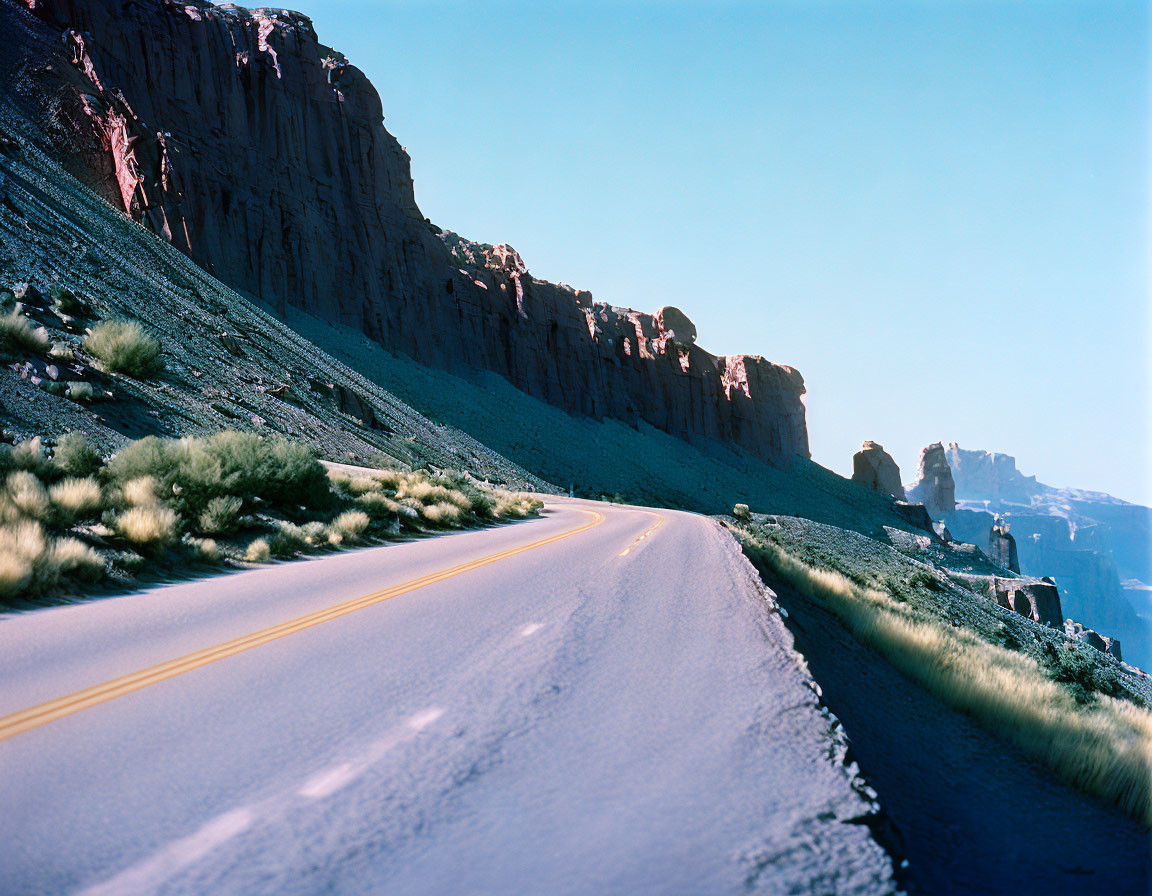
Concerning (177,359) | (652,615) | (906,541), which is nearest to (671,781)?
(652,615)

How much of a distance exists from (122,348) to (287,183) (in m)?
42.8

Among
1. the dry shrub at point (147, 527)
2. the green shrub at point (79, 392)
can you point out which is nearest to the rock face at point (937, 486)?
the green shrub at point (79, 392)

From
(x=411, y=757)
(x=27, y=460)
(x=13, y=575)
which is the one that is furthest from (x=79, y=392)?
(x=411, y=757)

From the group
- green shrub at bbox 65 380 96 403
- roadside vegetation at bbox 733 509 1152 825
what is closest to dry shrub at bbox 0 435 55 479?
green shrub at bbox 65 380 96 403

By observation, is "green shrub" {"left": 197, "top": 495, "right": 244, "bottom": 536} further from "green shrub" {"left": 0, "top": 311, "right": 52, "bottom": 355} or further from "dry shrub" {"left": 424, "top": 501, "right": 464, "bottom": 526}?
"green shrub" {"left": 0, "top": 311, "right": 52, "bottom": 355}

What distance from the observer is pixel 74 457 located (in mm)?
12391

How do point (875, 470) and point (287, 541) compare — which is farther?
point (875, 470)

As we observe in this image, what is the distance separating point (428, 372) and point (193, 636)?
59071 mm

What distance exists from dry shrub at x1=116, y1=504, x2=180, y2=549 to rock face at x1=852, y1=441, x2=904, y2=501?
107455mm

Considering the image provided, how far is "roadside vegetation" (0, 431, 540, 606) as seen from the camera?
834 cm

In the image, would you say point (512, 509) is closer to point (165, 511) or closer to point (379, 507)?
point (379, 507)

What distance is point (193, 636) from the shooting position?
6.27 meters

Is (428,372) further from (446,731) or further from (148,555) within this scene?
(446,731)

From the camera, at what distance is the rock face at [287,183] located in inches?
1869
